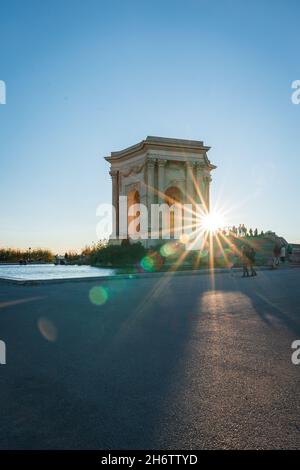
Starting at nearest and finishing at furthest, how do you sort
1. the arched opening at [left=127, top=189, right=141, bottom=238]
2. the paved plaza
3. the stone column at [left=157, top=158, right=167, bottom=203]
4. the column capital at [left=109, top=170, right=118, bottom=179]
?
the paved plaza → the stone column at [left=157, top=158, right=167, bottom=203] → the arched opening at [left=127, top=189, right=141, bottom=238] → the column capital at [left=109, top=170, right=118, bottom=179]

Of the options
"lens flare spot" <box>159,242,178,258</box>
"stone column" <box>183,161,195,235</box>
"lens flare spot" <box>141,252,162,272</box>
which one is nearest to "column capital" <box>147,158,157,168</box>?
"stone column" <box>183,161,195,235</box>

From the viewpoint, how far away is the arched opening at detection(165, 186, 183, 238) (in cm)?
3941

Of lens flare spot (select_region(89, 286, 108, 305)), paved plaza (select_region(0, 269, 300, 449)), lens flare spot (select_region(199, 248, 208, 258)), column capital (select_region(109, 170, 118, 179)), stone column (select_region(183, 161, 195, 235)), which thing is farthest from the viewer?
column capital (select_region(109, 170, 118, 179))

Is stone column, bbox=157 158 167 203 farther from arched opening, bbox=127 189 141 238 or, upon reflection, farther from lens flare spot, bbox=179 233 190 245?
lens flare spot, bbox=179 233 190 245

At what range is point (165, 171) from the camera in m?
38.2

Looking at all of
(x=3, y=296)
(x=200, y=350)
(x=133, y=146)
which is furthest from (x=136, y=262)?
(x=200, y=350)

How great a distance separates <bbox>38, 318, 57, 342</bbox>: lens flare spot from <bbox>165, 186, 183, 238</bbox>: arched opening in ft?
105

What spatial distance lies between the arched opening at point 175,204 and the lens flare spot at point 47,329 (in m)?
32.1

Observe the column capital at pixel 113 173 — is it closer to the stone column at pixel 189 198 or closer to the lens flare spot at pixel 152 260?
the stone column at pixel 189 198

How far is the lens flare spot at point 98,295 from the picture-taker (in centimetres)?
1027

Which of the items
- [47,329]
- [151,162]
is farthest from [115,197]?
[47,329]

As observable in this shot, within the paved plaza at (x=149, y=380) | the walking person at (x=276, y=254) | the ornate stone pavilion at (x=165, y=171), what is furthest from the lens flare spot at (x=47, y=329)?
the ornate stone pavilion at (x=165, y=171)

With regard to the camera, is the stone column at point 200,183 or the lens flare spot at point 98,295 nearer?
the lens flare spot at point 98,295
